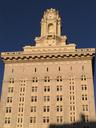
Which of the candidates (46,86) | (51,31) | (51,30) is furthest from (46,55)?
(51,30)

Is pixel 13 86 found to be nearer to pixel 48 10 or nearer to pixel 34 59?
pixel 34 59

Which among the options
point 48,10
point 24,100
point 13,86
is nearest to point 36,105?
point 24,100

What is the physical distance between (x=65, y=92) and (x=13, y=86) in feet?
46.6

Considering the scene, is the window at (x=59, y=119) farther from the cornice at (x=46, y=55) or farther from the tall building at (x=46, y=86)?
the cornice at (x=46, y=55)

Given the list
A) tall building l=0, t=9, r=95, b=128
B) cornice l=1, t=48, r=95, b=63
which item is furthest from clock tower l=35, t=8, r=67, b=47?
cornice l=1, t=48, r=95, b=63

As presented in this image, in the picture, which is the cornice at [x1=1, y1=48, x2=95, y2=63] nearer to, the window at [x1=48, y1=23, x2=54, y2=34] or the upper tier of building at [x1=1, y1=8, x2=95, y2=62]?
the upper tier of building at [x1=1, y1=8, x2=95, y2=62]

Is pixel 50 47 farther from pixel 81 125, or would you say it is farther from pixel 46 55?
pixel 81 125

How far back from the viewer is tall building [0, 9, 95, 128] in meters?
79.0

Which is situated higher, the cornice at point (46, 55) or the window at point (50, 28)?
the window at point (50, 28)

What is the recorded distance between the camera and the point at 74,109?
7894 cm

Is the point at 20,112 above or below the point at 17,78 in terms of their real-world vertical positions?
below

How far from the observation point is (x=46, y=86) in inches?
3292

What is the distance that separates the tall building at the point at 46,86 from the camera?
79.0 meters

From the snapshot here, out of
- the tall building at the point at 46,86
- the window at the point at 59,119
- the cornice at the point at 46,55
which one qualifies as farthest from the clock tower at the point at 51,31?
the window at the point at 59,119
